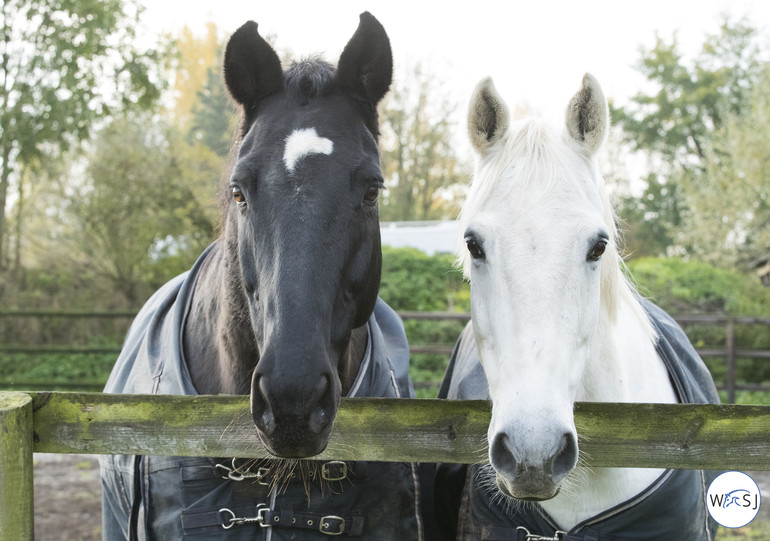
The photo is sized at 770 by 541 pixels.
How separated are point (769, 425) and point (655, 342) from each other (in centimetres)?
75

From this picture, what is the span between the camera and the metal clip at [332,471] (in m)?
2.31

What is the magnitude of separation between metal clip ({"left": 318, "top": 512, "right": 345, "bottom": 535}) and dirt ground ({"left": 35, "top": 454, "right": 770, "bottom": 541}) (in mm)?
3973

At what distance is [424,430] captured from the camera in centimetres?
203

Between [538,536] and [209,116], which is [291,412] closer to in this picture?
[538,536]

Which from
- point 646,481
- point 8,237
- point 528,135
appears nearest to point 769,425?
point 646,481

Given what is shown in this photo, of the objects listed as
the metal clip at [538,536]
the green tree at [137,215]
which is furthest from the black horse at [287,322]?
the green tree at [137,215]

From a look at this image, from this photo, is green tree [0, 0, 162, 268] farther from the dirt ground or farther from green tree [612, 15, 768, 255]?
green tree [612, 15, 768, 255]

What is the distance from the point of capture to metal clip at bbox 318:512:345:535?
2293 millimetres

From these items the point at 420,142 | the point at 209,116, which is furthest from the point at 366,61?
the point at 209,116

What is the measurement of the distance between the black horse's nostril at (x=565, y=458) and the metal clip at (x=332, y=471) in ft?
2.82

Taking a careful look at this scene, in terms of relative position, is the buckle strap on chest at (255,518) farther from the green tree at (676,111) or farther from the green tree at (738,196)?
the green tree at (676,111)

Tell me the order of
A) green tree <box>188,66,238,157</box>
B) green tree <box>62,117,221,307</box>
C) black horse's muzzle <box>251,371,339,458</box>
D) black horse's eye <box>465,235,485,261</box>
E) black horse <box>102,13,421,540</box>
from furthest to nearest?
green tree <box>188,66,238,157</box>, green tree <box>62,117,221,307</box>, black horse's eye <box>465,235,485,261</box>, black horse <box>102,13,421,540</box>, black horse's muzzle <box>251,371,339,458</box>

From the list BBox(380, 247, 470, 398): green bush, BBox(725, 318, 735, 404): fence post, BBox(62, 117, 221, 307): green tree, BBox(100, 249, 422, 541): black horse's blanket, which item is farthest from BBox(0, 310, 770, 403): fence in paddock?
BBox(100, 249, 422, 541): black horse's blanket

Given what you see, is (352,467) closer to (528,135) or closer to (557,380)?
(557,380)
